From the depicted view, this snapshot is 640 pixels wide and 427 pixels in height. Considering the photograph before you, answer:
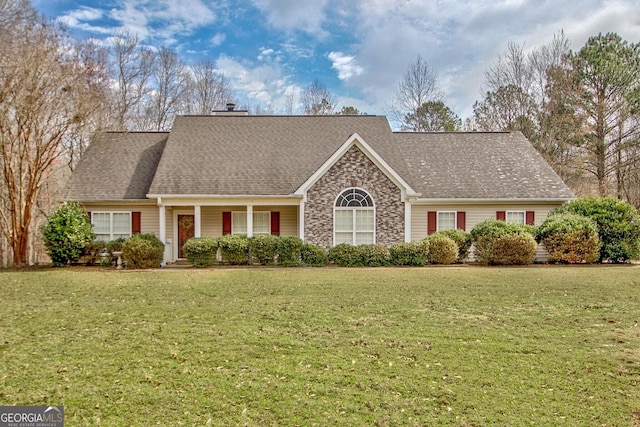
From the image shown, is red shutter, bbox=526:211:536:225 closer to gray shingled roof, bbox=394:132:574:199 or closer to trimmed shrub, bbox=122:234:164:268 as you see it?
gray shingled roof, bbox=394:132:574:199

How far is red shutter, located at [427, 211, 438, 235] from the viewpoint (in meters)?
18.6

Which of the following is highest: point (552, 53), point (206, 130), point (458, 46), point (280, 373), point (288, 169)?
point (552, 53)

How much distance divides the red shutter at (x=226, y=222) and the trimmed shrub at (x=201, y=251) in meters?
2.92

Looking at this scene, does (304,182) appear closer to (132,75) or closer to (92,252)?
(92,252)

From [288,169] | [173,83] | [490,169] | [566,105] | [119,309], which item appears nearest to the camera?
[119,309]

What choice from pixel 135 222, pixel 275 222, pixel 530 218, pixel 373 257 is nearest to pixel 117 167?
pixel 135 222

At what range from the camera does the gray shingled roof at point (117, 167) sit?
18094mm

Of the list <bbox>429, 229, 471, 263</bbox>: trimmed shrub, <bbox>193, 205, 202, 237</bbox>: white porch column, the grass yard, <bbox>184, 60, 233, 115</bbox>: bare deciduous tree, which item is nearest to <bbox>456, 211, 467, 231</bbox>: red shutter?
<bbox>429, 229, 471, 263</bbox>: trimmed shrub

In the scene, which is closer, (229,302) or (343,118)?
(229,302)

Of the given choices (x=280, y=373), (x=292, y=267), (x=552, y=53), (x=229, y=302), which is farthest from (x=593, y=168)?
→ (x=280, y=373)

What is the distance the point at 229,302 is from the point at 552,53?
31154 mm

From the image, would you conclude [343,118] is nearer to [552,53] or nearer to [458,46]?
[458,46]

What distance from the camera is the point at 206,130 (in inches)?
830

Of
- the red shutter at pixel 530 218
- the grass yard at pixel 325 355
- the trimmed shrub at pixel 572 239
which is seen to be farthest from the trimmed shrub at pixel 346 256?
the red shutter at pixel 530 218
